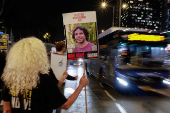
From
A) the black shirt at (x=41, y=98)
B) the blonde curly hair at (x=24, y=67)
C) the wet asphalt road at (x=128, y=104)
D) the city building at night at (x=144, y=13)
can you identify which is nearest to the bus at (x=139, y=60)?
the wet asphalt road at (x=128, y=104)

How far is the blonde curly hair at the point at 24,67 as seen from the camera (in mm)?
1566

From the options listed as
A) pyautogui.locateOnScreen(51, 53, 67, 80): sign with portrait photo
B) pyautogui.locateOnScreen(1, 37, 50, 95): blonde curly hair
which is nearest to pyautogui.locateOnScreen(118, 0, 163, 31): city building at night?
pyautogui.locateOnScreen(51, 53, 67, 80): sign with portrait photo

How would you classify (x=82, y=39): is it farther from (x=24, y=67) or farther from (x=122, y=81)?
(x=122, y=81)

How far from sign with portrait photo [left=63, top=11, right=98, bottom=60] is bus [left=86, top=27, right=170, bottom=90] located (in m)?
3.83

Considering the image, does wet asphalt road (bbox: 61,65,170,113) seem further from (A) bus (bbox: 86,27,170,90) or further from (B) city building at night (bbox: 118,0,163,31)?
(B) city building at night (bbox: 118,0,163,31)

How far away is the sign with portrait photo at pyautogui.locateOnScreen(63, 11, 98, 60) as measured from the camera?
366 cm

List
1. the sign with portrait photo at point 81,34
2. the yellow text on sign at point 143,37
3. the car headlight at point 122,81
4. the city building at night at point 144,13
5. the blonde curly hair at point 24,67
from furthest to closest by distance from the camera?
the city building at night at point 144,13 < the yellow text on sign at point 143,37 < the car headlight at point 122,81 < the sign with portrait photo at point 81,34 < the blonde curly hair at point 24,67

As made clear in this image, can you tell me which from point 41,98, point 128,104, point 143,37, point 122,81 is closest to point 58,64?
point 41,98

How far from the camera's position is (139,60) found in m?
7.29

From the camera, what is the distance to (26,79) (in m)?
1.60

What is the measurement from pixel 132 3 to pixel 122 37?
145715mm

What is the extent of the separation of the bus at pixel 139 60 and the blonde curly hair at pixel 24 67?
239 inches

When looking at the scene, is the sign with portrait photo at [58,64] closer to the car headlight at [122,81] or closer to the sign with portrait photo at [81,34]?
the sign with portrait photo at [81,34]

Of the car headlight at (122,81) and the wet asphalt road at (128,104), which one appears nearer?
the wet asphalt road at (128,104)
